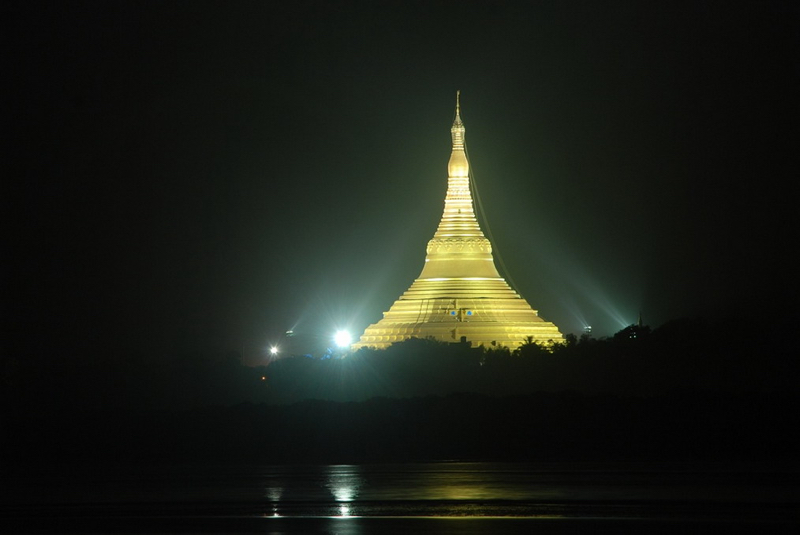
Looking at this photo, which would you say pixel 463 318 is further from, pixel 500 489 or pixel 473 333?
pixel 500 489

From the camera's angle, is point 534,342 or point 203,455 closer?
point 203,455

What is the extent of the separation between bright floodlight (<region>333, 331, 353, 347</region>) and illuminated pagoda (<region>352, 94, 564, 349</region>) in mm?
645

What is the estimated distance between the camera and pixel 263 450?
1513 inches

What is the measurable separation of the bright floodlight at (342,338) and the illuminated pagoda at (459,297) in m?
0.64

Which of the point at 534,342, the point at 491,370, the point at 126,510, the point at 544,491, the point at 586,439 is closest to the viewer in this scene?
the point at 126,510

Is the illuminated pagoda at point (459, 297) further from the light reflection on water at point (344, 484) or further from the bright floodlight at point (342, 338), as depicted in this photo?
the light reflection on water at point (344, 484)

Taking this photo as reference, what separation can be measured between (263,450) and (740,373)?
15181 mm

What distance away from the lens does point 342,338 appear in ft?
231

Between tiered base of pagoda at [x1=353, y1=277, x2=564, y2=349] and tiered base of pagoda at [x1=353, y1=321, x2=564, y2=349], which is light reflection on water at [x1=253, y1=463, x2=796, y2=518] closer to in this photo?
tiered base of pagoda at [x1=353, y1=321, x2=564, y2=349]

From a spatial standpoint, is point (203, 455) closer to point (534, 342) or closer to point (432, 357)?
point (432, 357)

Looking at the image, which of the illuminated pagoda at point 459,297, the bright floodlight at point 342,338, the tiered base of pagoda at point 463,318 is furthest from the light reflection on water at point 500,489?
the bright floodlight at point 342,338

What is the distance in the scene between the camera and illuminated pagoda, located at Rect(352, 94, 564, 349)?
2682 inches

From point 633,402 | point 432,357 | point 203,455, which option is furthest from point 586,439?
point 432,357

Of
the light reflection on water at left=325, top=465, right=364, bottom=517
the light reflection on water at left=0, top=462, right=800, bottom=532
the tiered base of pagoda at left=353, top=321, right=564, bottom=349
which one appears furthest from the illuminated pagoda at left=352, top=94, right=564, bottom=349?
the light reflection on water at left=0, top=462, right=800, bottom=532
